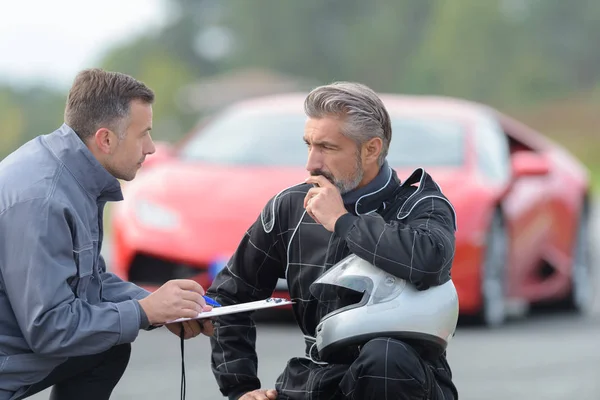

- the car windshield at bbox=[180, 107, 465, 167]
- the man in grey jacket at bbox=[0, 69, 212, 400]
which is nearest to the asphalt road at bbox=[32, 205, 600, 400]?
the car windshield at bbox=[180, 107, 465, 167]

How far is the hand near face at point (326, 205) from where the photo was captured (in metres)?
3.74

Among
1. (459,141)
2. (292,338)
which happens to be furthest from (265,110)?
(292,338)

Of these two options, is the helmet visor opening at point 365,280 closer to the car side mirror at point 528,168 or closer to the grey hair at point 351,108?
the grey hair at point 351,108

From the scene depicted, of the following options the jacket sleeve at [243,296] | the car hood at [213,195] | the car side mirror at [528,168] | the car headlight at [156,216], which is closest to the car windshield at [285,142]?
the car hood at [213,195]

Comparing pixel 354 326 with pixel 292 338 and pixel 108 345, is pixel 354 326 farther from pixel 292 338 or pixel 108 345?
pixel 292 338

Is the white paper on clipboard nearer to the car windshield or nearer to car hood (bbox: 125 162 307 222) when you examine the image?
car hood (bbox: 125 162 307 222)

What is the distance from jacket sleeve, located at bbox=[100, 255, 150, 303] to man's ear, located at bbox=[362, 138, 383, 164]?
0.78m

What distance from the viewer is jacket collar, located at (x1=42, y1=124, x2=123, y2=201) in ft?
11.9

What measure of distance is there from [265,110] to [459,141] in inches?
57.7

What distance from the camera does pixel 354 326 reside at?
3.63 metres

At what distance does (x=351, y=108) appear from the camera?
152 inches

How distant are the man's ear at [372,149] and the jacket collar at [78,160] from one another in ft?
2.50

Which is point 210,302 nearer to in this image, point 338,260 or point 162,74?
point 338,260

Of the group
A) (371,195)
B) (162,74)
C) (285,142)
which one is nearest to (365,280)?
(371,195)
